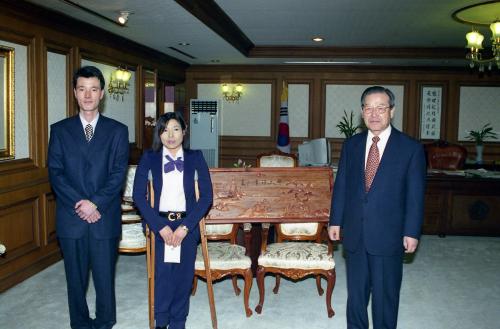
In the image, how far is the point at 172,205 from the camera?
3.14 meters

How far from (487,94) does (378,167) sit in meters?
9.02

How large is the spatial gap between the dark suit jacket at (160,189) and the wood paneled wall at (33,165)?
1981mm

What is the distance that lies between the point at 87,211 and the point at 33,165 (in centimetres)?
244

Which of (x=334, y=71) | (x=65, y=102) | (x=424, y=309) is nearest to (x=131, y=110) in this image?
(x=65, y=102)

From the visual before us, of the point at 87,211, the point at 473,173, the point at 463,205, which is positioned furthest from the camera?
the point at 473,173

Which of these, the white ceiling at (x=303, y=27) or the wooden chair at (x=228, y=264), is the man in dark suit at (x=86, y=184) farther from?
the white ceiling at (x=303, y=27)

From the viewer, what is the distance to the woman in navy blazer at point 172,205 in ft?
10.2

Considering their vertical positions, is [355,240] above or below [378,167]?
below

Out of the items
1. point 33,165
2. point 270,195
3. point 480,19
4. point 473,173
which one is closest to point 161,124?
point 270,195

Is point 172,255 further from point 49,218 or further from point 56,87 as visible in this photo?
point 56,87

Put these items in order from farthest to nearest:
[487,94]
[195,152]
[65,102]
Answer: [487,94] < [65,102] < [195,152]

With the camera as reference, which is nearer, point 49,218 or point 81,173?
point 81,173

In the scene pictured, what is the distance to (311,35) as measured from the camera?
7969mm

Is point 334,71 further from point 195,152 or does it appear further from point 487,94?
point 195,152
